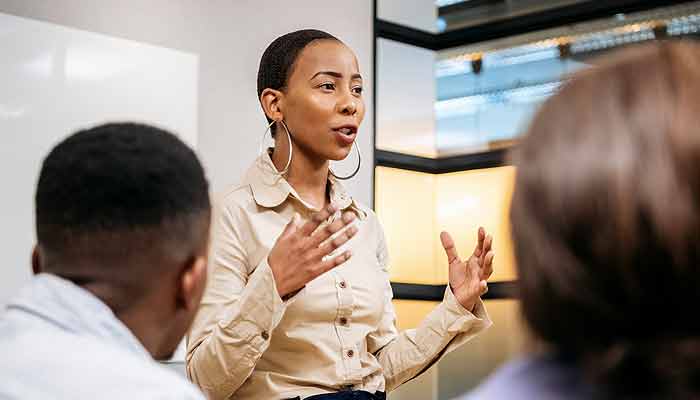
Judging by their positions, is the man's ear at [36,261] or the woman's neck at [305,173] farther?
the woman's neck at [305,173]

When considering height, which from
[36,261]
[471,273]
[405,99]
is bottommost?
[471,273]

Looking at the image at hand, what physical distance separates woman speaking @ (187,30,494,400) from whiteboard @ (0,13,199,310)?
0.73 metres

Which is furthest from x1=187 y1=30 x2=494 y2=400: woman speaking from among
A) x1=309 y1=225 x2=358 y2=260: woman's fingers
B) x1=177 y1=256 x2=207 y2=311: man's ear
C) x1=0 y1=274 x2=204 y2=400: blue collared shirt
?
x1=0 y1=274 x2=204 y2=400: blue collared shirt

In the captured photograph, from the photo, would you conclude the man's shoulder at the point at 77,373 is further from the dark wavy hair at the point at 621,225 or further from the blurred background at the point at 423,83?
the blurred background at the point at 423,83

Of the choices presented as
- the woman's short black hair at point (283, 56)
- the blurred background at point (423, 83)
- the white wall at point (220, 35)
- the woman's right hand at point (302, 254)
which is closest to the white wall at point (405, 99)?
the blurred background at point (423, 83)

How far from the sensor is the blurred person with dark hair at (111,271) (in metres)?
0.97

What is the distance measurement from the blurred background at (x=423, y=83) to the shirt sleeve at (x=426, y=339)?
1.27 meters

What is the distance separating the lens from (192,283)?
1152mm

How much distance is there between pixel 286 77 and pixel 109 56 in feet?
2.80

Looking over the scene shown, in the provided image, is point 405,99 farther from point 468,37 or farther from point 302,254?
point 302,254

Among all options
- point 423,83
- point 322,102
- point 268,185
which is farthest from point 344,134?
point 423,83

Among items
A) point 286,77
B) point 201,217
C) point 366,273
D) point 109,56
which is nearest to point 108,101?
point 109,56

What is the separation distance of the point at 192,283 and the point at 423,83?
3506 millimetres

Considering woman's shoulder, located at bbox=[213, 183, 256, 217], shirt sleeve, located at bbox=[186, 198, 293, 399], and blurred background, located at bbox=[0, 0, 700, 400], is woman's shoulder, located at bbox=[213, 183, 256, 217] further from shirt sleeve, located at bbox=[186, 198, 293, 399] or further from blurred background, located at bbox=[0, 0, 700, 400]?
blurred background, located at bbox=[0, 0, 700, 400]
